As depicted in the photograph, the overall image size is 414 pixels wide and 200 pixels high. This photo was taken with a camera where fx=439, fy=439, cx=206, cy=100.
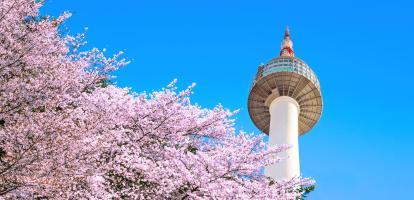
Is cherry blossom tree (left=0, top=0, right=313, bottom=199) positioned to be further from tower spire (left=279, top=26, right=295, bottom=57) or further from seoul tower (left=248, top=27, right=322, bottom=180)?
tower spire (left=279, top=26, right=295, bottom=57)

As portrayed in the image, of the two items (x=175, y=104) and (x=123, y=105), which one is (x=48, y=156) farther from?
(x=175, y=104)

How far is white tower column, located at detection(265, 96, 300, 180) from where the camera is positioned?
3124 centimetres

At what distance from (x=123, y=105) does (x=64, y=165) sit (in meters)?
3.08

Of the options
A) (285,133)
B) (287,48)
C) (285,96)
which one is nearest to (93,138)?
(285,133)

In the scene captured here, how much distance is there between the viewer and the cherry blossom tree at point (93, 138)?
806cm

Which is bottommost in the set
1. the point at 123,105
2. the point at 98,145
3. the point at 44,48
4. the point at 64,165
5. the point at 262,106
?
the point at 64,165

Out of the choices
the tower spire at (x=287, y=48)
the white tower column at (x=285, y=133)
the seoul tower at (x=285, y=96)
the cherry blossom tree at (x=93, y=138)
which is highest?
the tower spire at (x=287, y=48)

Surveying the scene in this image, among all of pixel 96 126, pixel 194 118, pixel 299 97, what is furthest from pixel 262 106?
pixel 96 126

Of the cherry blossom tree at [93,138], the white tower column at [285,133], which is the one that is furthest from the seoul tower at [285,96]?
the cherry blossom tree at [93,138]

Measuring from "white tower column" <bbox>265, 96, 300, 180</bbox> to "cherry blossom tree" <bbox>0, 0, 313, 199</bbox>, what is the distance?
1947 centimetres

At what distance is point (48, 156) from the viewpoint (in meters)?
7.90

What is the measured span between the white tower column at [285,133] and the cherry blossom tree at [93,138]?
1947 cm

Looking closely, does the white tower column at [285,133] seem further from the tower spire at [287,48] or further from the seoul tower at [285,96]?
the tower spire at [287,48]

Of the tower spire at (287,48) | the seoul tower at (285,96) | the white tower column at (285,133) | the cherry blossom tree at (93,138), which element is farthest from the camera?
the tower spire at (287,48)
